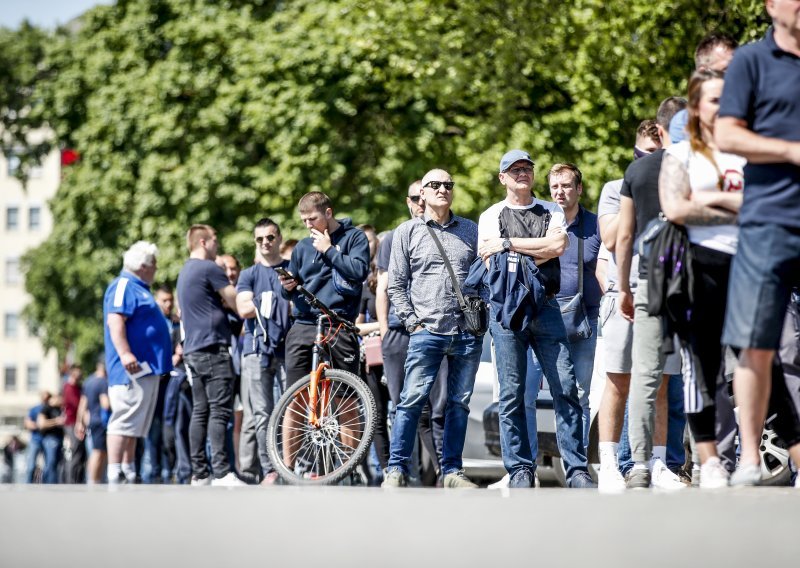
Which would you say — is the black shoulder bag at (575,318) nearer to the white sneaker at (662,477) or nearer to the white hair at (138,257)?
the white sneaker at (662,477)

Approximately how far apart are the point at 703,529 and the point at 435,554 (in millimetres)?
812

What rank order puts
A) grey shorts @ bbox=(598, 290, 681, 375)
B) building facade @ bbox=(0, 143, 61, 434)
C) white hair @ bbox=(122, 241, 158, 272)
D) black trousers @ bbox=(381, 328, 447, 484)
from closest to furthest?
grey shorts @ bbox=(598, 290, 681, 375) < black trousers @ bbox=(381, 328, 447, 484) < white hair @ bbox=(122, 241, 158, 272) < building facade @ bbox=(0, 143, 61, 434)

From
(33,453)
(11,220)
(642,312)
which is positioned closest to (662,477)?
(642,312)

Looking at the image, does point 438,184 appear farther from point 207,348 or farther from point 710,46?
point 207,348

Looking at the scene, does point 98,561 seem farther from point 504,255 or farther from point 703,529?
point 504,255

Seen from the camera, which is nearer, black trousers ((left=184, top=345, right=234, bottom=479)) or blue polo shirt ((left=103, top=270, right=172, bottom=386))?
blue polo shirt ((left=103, top=270, right=172, bottom=386))

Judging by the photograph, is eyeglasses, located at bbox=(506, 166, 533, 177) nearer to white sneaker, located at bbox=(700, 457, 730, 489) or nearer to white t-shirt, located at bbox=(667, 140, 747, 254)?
white t-shirt, located at bbox=(667, 140, 747, 254)

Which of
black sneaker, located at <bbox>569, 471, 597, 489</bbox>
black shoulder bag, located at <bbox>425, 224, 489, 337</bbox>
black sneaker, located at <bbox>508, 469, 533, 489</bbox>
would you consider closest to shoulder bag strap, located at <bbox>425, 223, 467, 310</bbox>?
black shoulder bag, located at <bbox>425, 224, 489, 337</bbox>

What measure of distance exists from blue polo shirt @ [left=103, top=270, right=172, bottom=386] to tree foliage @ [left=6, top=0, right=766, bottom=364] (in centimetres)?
789

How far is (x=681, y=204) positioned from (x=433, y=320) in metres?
3.10

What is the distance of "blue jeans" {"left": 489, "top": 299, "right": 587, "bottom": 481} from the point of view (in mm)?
8562

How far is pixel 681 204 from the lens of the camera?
6082mm

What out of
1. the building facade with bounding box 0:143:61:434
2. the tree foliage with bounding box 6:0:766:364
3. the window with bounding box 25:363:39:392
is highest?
the tree foliage with bounding box 6:0:766:364

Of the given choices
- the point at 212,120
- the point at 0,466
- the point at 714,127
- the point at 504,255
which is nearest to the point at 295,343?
the point at 504,255
